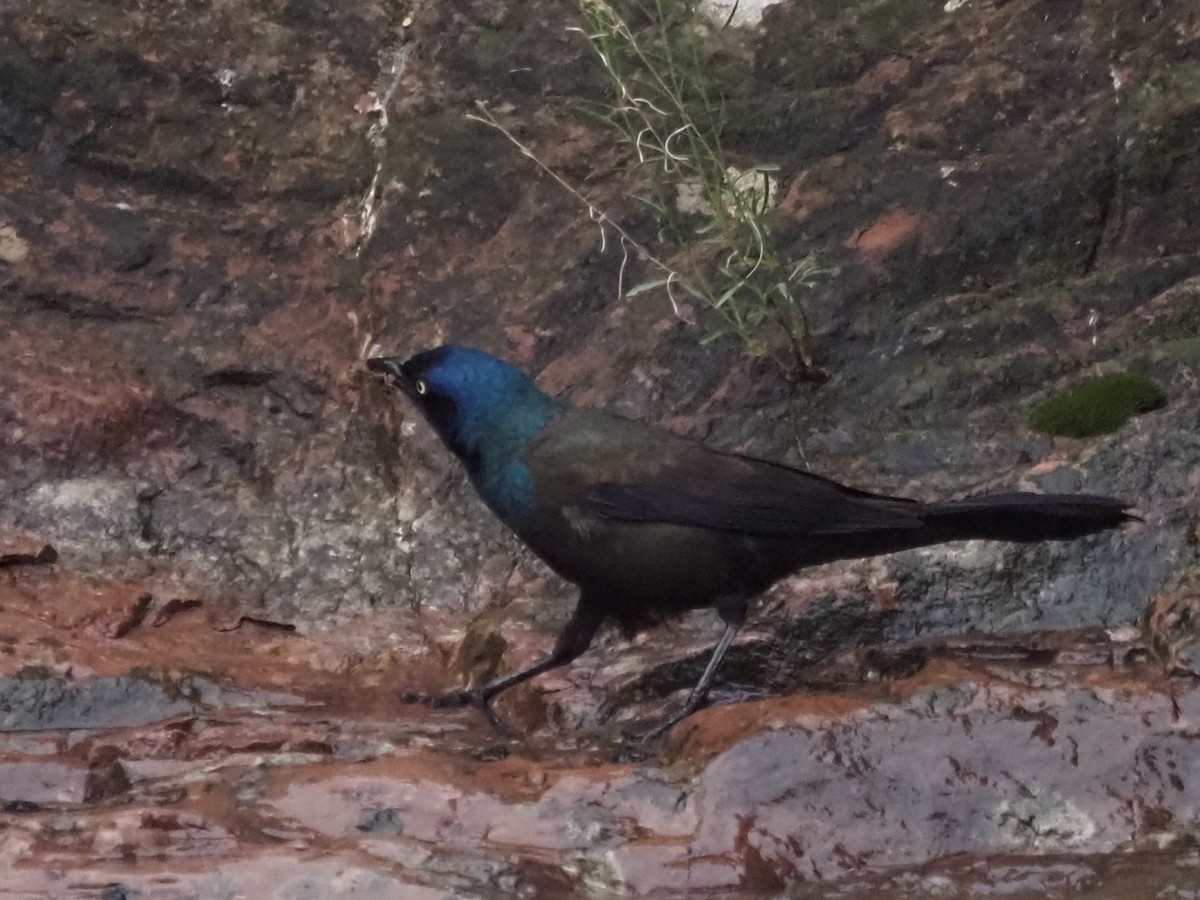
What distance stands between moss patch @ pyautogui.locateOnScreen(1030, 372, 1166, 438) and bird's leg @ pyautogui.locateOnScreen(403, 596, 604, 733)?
1631 mm

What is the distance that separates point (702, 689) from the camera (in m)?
4.18

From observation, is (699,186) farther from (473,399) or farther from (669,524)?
(669,524)

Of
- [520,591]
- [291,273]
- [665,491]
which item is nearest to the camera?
[665,491]

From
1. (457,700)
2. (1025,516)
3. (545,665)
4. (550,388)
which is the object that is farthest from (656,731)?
(550,388)

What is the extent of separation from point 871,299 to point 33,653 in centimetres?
312

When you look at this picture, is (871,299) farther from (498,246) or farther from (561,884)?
(561,884)

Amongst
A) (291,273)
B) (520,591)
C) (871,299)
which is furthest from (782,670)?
(291,273)

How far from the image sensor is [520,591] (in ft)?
16.4

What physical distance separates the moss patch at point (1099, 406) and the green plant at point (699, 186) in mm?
889

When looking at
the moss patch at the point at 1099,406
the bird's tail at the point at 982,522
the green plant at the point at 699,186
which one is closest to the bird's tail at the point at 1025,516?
the bird's tail at the point at 982,522

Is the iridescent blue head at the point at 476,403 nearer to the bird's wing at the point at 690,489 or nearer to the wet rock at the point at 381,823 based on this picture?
the bird's wing at the point at 690,489

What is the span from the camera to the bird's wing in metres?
4.27

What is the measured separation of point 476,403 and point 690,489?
2.54 ft

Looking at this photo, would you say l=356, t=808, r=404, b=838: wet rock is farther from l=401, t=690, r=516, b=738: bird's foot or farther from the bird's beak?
the bird's beak
